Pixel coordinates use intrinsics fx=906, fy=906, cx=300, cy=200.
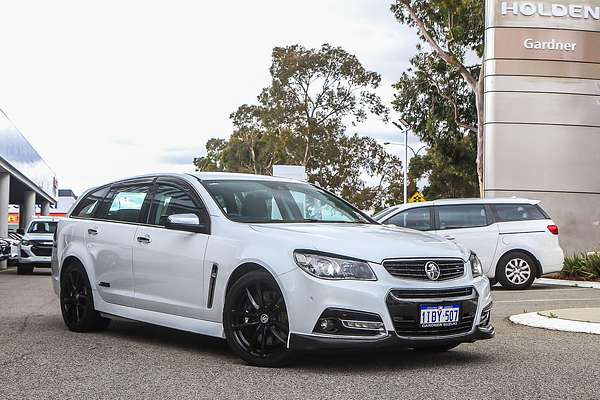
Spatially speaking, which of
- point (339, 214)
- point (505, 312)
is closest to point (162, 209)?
point (339, 214)

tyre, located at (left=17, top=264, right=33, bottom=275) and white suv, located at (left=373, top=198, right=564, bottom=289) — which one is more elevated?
white suv, located at (left=373, top=198, right=564, bottom=289)

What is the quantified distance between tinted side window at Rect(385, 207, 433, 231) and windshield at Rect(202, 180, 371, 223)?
856 cm

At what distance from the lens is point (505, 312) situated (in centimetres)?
1205

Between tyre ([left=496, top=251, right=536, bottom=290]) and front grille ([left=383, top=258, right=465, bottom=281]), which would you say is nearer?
front grille ([left=383, top=258, right=465, bottom=281])

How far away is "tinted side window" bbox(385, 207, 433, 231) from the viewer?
56.2 ft

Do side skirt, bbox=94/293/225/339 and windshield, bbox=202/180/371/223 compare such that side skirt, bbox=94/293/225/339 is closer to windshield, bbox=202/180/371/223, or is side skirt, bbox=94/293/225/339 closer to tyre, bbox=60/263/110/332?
tyre, bbox=60/263/110/332

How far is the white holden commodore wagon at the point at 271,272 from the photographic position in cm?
661

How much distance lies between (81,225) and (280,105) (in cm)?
4280

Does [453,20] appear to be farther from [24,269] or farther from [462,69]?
[24,269]

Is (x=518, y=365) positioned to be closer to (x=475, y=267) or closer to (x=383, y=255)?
(x=475, y=267)

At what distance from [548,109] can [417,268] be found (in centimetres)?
1994

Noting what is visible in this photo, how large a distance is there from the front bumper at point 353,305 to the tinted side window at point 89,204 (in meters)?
3.54

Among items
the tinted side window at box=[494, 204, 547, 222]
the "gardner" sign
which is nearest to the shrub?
the tinted side window at box=[494, 204, 547, 222]

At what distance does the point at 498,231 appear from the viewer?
56.1 ft
